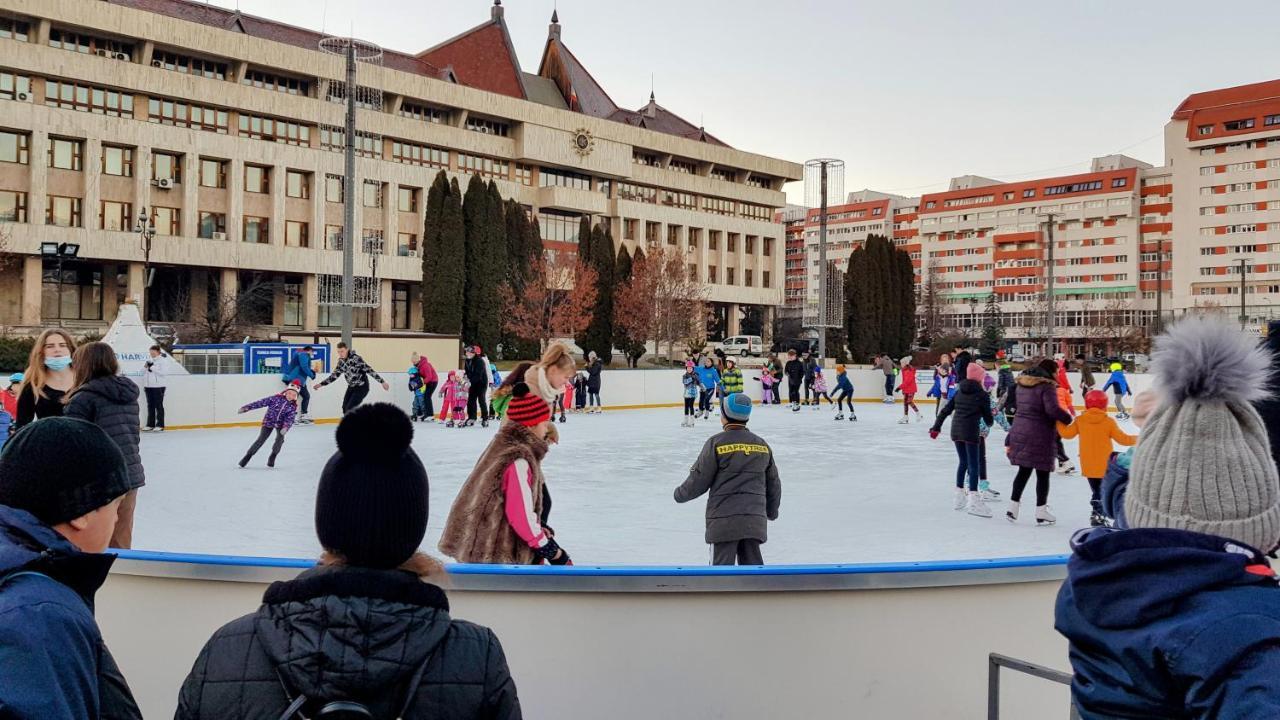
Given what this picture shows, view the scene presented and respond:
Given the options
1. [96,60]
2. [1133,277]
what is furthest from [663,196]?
[1133,277]

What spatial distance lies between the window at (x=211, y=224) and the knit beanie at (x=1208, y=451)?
145 ft

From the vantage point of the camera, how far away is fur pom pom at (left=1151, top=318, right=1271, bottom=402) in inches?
54.7

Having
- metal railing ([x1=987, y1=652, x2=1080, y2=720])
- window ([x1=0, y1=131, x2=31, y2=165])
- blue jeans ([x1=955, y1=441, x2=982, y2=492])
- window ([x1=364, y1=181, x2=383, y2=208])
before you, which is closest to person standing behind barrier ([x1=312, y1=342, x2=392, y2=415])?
blue jeans ([x1=955, y1=441, x2=982, y2=492])

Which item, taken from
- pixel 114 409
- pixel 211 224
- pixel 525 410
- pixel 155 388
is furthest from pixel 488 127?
pixel 525 410

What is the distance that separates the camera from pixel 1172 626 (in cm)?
125

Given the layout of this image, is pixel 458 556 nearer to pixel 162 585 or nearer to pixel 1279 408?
pixel 162 585

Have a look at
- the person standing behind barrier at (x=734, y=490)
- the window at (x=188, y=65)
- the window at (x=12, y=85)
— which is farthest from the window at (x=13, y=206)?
the person standing behind barrier at (x=734, y=490)

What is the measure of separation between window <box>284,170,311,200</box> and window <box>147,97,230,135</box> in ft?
10.8

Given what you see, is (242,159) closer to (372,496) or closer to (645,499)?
(645,499)

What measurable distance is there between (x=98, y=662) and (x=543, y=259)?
146 feet

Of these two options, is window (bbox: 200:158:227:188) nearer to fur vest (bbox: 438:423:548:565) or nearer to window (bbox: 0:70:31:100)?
window (bbox: 0:70:31:100)

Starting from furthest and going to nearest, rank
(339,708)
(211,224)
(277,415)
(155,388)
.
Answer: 1. (211,224)
2. (155,388)
3. (277,415)
4. (339,708)

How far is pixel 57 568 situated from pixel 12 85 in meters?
43.2

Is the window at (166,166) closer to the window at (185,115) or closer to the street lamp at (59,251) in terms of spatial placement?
the window at (185,115)
